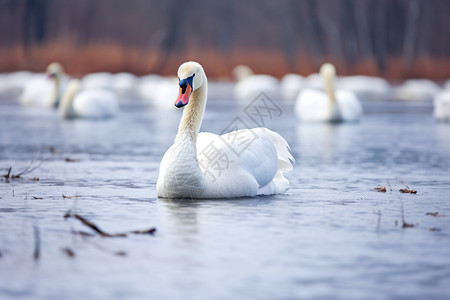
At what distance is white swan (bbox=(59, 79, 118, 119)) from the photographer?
20.9 meters

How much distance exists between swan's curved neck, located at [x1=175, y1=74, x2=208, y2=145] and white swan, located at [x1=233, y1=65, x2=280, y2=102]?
22.1m

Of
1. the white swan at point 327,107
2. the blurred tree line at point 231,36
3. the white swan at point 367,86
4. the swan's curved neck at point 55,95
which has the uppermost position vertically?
the blurred tree line at point 231,36

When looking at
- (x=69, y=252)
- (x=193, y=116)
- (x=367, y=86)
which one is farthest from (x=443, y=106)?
(x=367, y=86)

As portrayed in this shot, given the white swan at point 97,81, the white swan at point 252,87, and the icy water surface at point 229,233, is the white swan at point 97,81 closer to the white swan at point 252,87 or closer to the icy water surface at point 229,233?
the white swan at point 252,87

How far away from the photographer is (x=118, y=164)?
11391 millimetres

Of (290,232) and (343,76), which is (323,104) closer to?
(290,232)

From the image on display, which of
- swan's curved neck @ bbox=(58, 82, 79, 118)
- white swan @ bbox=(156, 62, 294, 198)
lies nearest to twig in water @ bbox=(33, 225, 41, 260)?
white swan @ bbox=(156, 62, 294, 198)

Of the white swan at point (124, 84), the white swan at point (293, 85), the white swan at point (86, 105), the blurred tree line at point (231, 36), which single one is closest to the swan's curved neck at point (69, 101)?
the white swan at point (86, 105)

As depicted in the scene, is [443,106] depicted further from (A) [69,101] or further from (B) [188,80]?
(B) [188,80]

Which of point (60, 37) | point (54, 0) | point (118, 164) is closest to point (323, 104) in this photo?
point (118, 164)

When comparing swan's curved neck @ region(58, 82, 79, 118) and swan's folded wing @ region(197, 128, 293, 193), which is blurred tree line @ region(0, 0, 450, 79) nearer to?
swan's curved neck @ region(58, 82, 79, 118)

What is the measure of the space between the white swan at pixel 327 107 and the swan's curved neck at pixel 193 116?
1151 centimetres

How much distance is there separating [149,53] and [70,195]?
37.4 m

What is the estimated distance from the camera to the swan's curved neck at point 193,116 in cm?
826
